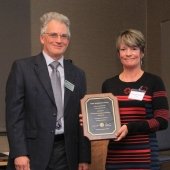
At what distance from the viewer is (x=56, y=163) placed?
7.36 feet

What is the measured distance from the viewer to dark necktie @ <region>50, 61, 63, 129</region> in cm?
223

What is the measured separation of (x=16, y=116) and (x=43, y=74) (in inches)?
11.6

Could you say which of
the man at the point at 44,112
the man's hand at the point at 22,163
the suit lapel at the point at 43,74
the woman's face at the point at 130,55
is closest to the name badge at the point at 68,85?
the man at the point at 44,112

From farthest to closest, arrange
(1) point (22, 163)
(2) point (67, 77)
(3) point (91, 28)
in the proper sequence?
(3) point (91, 28), (2) point (67, 77), (1) point (22, 163)

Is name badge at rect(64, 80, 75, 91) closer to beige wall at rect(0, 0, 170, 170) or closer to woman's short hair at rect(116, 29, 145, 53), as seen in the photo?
woman's short hair at rect(116, 29, 145, 53)

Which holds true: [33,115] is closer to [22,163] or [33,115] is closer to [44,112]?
[44,112]

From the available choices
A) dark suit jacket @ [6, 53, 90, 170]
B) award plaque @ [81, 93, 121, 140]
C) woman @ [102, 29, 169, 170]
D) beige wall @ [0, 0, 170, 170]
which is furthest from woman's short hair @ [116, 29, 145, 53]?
beige wall @ [0, 0, 170, 170]

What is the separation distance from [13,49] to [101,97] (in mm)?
2100

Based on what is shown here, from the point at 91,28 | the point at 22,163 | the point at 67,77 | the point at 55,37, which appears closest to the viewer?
the point at 22,163

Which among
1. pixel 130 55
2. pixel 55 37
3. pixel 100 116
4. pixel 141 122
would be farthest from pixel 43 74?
pixel 141 122

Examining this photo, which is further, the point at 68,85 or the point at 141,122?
the point at 68,85

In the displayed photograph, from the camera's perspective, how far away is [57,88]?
7.44 feet

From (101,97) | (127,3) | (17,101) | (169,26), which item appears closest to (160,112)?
(101,97)

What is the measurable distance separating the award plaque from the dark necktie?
0.14 m
